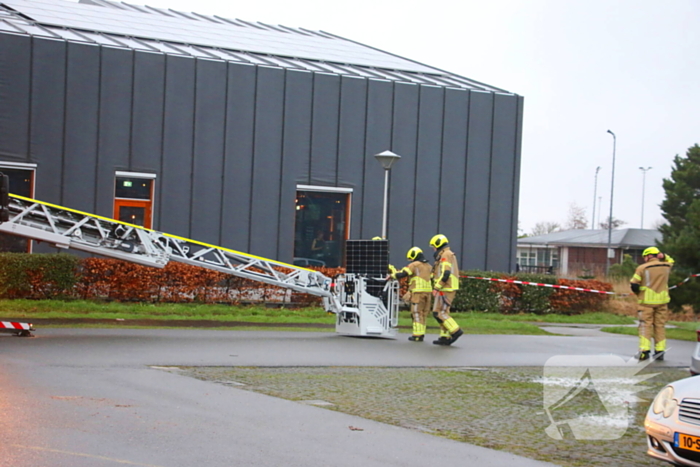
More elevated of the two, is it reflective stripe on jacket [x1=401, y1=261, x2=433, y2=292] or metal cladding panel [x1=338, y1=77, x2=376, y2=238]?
metal cladding panel [x1=338, y1=77, x2=376, y2=238]

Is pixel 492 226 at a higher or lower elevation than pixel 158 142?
lower

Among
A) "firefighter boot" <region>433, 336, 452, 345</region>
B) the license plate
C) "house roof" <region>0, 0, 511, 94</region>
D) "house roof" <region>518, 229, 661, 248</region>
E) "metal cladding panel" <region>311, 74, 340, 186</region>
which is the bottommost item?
"firefighter boot" <region>433, 336, 452, 345</region>

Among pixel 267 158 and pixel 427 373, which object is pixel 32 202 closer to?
pixel 427 373

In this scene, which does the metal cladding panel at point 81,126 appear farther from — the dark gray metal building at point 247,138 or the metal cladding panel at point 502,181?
the metal cladding panel at point 502,181

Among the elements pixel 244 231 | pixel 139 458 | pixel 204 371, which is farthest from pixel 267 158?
pixel 139 458

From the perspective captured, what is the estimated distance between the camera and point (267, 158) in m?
25.7

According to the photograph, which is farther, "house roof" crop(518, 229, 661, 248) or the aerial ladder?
"house roof" crop(518, 229, 661, 248)

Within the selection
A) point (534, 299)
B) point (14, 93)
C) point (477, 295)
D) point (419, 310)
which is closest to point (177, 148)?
point (14, 93)

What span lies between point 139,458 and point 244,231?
19.3 meters

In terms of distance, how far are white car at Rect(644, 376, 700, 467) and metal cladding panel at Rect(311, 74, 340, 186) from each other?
788 inches

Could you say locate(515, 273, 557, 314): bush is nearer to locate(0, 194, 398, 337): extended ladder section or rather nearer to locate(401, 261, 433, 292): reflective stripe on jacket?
locate(0, 194, 398, 337): extended ladder section

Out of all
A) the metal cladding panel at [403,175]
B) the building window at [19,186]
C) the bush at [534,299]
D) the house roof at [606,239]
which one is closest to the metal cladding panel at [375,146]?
the metal cladding panel at [403,175]

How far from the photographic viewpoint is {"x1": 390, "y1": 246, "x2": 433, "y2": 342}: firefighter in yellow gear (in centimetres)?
1642

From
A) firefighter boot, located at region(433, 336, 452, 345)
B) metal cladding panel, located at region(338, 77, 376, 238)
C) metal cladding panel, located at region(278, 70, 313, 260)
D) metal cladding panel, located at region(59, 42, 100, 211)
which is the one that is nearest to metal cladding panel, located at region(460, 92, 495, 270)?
metal cladding panel, located at region(338, 77, 376, 238)
